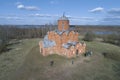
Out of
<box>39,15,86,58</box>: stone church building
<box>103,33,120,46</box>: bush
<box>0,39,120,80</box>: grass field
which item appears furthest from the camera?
<box>103,33,120,46</box>: bush

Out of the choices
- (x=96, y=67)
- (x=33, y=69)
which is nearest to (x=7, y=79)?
(x=33, y=69)

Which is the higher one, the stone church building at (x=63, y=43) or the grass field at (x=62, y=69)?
the stone church building at (x=63, y=43)

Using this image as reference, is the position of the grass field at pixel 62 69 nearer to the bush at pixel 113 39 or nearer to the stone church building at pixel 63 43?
the stone church building at pixel 63 43

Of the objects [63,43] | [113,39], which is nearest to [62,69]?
[63,43]

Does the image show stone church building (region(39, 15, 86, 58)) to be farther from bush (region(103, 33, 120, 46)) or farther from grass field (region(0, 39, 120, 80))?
bush (region(103, 33, 120, 46))

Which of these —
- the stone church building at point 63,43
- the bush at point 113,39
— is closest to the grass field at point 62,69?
the stone church building at point 63,43

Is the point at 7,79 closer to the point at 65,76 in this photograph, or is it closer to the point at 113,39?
the point at 65,76

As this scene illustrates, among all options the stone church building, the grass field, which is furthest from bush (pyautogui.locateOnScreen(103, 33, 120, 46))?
the stone church building

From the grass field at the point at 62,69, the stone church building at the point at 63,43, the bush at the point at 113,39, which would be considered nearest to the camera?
the grass field at the point at 62,69
